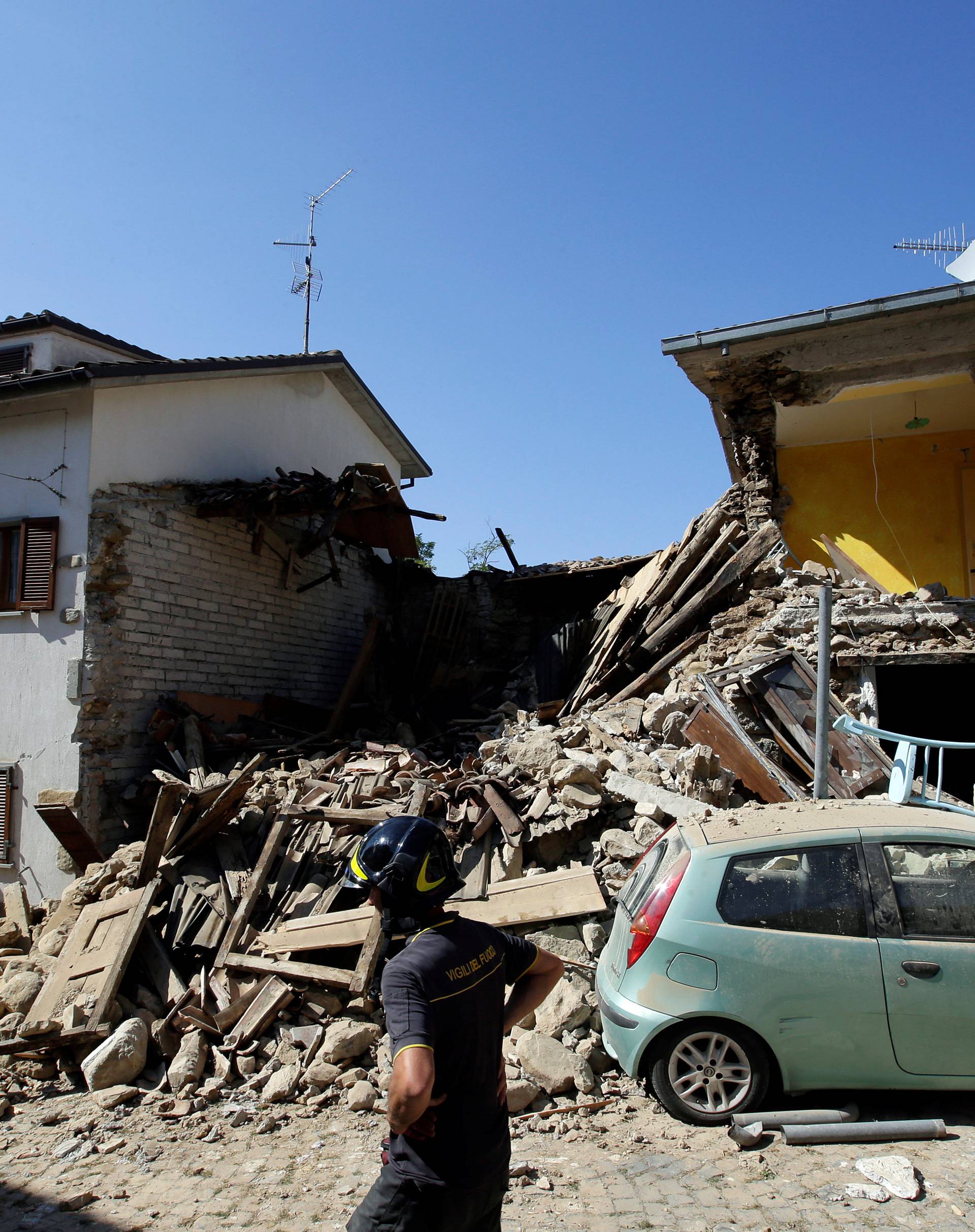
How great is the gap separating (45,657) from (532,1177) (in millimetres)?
7861

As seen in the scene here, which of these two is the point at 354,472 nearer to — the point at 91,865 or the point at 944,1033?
the point at 91,865

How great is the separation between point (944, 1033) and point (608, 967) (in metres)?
1.65

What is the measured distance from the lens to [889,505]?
992 centimetres

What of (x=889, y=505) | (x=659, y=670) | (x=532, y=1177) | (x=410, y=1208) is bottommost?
(x=532, y=1177)

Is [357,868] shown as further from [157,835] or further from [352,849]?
[157,835]

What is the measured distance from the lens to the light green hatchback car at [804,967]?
3.90 m

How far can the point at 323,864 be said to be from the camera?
6.84m

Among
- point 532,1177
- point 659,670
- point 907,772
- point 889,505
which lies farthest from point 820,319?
point 532,1177

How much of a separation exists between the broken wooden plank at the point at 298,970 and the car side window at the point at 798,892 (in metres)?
2.80

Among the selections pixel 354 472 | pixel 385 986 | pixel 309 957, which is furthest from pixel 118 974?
pixel 354 472

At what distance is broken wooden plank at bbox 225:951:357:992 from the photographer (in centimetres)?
557

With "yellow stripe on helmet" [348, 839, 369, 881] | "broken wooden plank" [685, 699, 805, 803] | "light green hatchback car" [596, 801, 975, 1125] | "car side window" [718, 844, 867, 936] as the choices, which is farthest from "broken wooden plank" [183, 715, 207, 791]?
"yellow stripe on helmet" [348, 839, 369, 881]

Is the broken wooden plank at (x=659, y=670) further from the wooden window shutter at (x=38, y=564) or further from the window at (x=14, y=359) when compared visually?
the window at (x=14, y=359)

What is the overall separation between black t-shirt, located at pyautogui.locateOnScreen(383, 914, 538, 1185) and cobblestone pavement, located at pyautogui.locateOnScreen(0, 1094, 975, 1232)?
1700 millimetres
